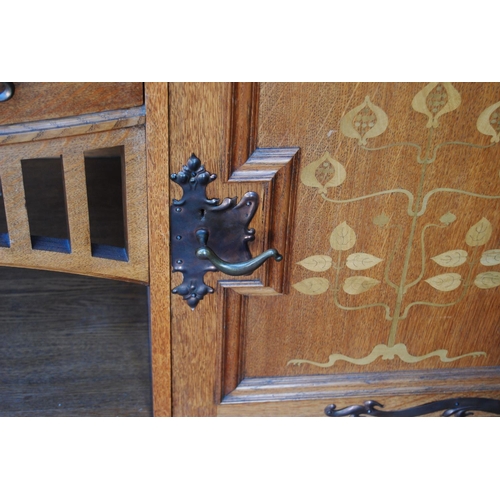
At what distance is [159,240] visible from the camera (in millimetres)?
750

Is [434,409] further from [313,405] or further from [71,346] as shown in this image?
[71,346]

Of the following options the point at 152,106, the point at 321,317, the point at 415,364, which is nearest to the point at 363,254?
the point at 321,317

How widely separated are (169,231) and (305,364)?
0.99 ft

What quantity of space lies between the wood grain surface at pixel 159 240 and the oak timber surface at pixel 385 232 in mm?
111

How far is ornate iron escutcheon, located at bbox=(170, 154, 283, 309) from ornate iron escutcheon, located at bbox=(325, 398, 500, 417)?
32cm

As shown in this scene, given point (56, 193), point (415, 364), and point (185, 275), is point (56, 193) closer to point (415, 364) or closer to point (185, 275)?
point (185, 275)

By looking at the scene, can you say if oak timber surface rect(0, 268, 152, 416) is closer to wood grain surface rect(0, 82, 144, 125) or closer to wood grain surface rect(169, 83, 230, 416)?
wood grain surface rect(169, 83, 230, 416)

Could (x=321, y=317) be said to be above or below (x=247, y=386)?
above

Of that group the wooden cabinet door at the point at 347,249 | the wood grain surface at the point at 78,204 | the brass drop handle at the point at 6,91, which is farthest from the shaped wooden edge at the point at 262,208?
the brass drop handle at the point at 6,91

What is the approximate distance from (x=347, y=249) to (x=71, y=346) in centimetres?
55

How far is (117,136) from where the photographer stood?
2.23ft

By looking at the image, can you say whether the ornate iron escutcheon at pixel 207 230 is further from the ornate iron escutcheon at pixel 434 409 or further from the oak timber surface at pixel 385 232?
the ornate iron escutcheon at pixel 434 409

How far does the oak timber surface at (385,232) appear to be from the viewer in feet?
2.30

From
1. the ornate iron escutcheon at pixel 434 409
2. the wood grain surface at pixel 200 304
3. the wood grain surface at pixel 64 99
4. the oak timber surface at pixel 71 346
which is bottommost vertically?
the oak timber surface at pixel 71 346
